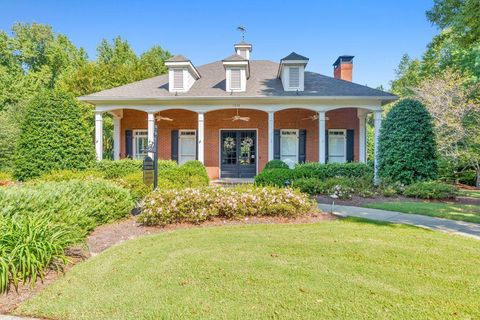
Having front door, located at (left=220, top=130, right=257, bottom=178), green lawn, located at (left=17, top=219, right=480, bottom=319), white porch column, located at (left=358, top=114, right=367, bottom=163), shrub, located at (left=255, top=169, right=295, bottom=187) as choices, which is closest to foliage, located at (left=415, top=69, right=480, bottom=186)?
white porch column, located at (left=358, top=114, right=367, bottom=163)

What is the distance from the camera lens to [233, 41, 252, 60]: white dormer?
17.5 metres

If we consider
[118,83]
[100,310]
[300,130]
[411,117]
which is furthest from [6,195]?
[118,83]

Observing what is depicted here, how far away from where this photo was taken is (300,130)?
14789mm

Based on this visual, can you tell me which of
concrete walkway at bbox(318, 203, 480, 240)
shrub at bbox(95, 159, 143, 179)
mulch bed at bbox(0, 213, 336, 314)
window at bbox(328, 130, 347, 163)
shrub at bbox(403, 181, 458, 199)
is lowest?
mulch bed at bbox(0, 213, 336, 314)

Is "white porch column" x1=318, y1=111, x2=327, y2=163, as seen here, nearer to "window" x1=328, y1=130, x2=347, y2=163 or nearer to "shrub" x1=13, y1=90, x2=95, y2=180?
"window" x1=328, y1=130, x2=347, y2=163

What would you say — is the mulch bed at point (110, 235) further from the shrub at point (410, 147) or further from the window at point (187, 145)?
the window at point (187, 145)

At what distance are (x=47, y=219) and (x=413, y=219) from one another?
6.73 m

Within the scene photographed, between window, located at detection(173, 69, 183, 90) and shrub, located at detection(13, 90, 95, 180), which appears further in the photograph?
window, located at detection(173, 69, 183, 90)

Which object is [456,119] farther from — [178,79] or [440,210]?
[178,79]

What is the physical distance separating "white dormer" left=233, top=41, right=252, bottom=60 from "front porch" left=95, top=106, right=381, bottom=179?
15.4 ft

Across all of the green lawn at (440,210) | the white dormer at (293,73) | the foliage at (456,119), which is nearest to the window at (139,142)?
the white dormer at (293,73)

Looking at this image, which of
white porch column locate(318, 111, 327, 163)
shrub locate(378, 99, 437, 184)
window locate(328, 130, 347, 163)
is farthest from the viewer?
window locate(328, 130, 347, 163)

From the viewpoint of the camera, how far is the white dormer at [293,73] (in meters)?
13.7

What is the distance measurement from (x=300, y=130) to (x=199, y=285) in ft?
41.2
